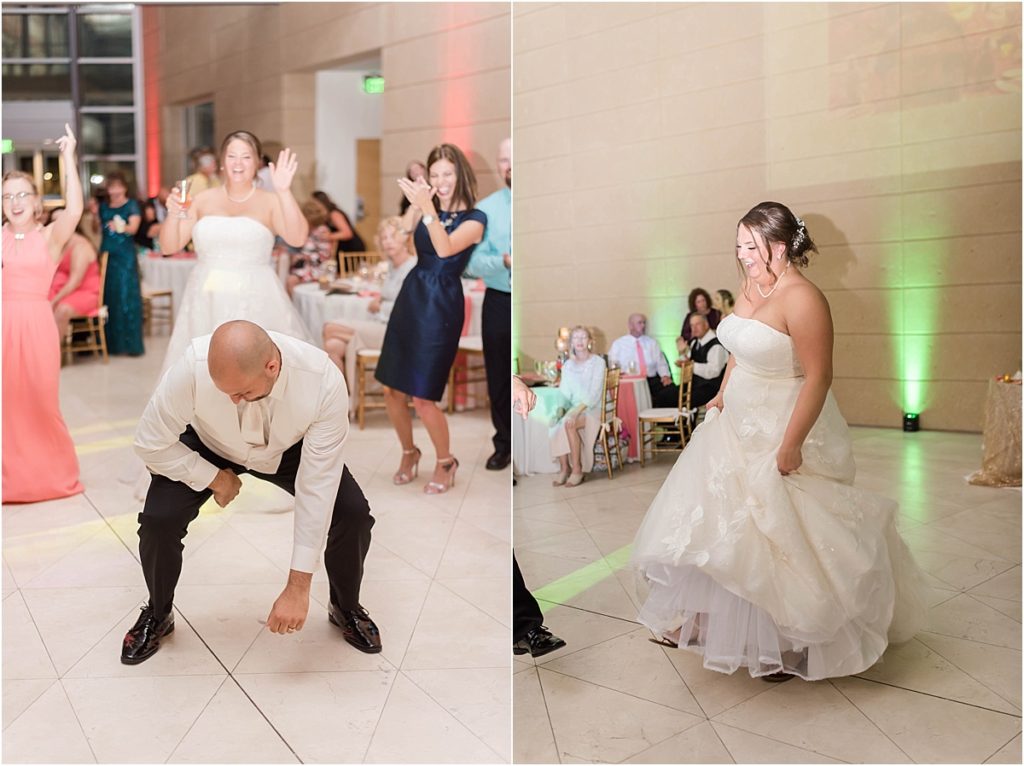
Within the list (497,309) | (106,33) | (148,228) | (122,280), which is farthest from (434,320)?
(106,33)

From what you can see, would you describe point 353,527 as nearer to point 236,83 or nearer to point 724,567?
point 724,567

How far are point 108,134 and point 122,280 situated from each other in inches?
164

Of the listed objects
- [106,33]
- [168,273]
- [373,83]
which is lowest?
[168,273]

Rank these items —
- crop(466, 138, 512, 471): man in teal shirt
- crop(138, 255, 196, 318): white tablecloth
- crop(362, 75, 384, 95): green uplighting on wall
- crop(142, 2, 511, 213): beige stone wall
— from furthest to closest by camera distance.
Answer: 1. crop(362, 75, 384, 95): green uplighting on wall
2. crop(138, 255, 196, 318): white tablecloth
3. crop(142, 2, 511, 213): beige stone wall
4. crop(466, 138, 512, 471): man in teal shirt

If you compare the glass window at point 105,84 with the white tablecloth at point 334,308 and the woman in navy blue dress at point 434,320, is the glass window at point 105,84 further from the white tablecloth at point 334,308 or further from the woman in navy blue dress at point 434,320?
the woman in navy blue dress at point 434,320

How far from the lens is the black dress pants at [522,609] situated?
7.43 feet

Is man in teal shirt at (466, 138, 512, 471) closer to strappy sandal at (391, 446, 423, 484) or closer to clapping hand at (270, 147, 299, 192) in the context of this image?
strappy sandal at (391, 446, 423, 484)

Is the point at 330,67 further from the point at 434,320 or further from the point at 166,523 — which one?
the point at 166,523

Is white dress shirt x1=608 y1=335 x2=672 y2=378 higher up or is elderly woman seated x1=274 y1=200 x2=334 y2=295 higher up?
elderly woman seated x1=274 y1=200 x2=334 y2=295

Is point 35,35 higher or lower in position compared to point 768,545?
higher

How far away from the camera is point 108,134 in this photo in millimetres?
11594

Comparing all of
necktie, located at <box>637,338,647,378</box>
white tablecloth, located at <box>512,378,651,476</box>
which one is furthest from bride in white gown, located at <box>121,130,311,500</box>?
necktie, located at <box>637,338,647,378</box>

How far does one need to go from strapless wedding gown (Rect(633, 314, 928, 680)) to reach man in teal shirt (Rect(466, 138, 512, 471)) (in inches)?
84.5

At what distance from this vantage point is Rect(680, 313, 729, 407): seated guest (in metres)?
2.21
